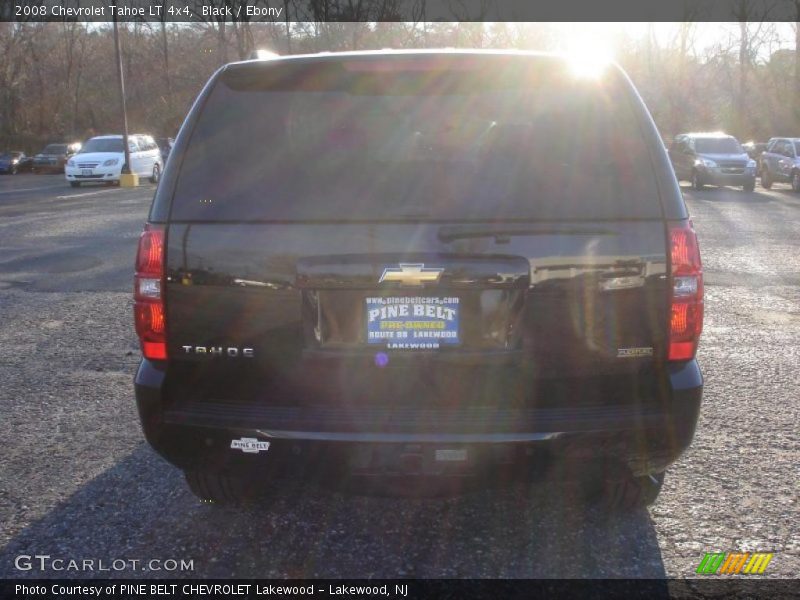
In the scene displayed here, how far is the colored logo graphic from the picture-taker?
3.13 meters

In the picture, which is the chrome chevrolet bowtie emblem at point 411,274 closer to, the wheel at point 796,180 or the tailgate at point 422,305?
the tailgate at point 422,305

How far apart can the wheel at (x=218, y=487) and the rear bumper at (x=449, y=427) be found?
50 cm

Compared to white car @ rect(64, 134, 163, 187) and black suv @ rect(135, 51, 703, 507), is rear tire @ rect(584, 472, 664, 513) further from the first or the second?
white car @ rect(64, 134, 163, 187)

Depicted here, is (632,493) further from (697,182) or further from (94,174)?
(94,174)

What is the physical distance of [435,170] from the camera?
2928 mm

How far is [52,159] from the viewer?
4253 centimetres

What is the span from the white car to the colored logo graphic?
27.7 metres

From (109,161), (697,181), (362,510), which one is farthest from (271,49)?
(362,510)

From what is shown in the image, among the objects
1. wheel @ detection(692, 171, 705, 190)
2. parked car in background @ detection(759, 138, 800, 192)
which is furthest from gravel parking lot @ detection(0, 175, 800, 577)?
parked car in background @ detection(759, 138, 800, 192)

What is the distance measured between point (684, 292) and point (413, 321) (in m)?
0.97

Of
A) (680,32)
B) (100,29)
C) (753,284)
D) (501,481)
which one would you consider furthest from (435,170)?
(100,29)

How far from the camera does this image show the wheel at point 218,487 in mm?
3498

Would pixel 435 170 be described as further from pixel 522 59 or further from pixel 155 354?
pixel 155 354

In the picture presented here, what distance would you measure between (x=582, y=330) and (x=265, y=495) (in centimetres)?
175
